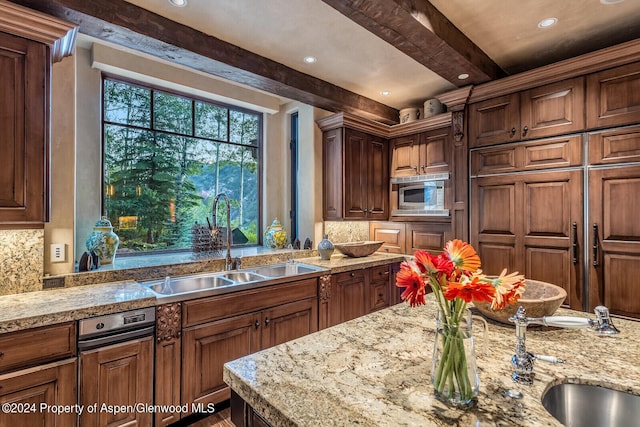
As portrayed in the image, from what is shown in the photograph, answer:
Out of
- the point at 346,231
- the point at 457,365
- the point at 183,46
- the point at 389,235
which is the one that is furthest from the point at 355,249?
the point at 457,365

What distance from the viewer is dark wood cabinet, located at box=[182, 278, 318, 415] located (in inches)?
86.4

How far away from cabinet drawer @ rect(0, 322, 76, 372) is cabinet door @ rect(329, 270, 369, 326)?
79.5 inches

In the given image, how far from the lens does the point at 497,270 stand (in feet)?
9.99

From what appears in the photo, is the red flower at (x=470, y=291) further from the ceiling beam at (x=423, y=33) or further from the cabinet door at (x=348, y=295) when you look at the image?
the cabinet door at (x=348, y=295)

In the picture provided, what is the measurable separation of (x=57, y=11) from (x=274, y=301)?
2.39m

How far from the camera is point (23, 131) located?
1815 mm

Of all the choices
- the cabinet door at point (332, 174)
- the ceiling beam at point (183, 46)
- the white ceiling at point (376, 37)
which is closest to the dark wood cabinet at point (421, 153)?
the white ceiling at point (376, 37)

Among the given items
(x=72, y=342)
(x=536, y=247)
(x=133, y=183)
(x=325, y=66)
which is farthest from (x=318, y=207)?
(x=72, y=342)

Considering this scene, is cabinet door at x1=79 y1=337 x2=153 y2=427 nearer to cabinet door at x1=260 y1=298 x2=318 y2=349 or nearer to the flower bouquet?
cabinet door at x1=260 y1=298 x2=318 y2=349

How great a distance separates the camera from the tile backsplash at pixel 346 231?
3947mm

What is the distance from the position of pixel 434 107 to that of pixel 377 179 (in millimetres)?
A: 1059

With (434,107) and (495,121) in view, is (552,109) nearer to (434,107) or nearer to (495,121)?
(495,121)

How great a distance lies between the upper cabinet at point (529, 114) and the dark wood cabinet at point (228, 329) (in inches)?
91.3

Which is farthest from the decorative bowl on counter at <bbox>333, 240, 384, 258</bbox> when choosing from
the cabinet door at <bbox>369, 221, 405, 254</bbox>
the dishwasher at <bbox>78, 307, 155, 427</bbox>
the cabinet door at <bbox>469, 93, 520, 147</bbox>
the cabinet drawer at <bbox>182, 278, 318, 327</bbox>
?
the dishwasher at <bbox>78, 307, 155, 427</bbox>
